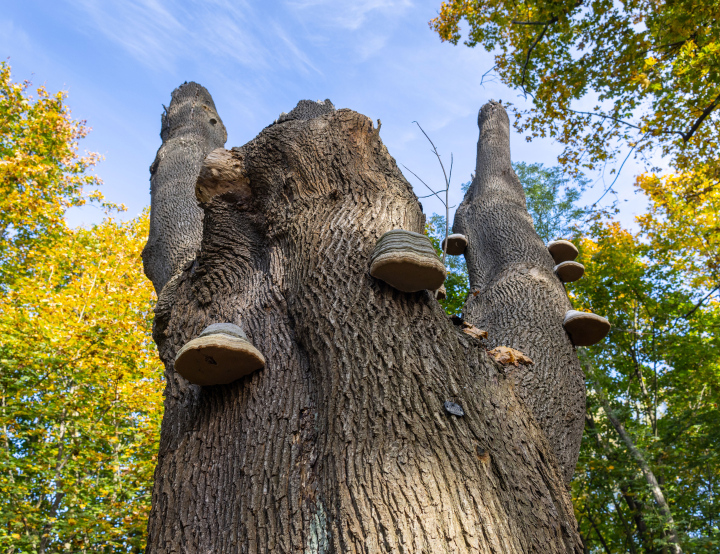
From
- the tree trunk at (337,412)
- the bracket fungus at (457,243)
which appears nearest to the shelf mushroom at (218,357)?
the tree trunk at (337,412)

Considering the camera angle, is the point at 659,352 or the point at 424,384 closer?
the point at 424,384

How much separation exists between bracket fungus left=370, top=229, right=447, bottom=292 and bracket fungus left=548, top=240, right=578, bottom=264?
11.4ft

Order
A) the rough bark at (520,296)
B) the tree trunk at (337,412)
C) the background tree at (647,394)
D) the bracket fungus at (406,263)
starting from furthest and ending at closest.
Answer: the background tree at (647,394)
the rough bark at (520,296)
the bracket fungus at (406,263)
the tree trunk at (337,412)

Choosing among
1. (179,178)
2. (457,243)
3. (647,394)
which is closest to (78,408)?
(179,178)

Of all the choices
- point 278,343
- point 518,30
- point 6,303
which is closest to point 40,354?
point 6,303

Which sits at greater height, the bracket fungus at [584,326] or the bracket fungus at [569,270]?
the bracket fungus at [569,270]

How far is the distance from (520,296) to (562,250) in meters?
1.76

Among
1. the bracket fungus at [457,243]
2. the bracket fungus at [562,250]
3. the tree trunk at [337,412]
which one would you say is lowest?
the tree trunk at [337,412]

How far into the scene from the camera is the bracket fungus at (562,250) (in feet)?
16.5

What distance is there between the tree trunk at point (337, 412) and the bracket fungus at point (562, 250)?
2.94 meters

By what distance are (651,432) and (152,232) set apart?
41.3 feet

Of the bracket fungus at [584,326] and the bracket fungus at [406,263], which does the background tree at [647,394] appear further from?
the bracket fungus at [406,263]

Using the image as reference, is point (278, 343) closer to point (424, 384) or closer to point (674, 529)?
point (424, 384)

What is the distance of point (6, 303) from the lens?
9844 mm
